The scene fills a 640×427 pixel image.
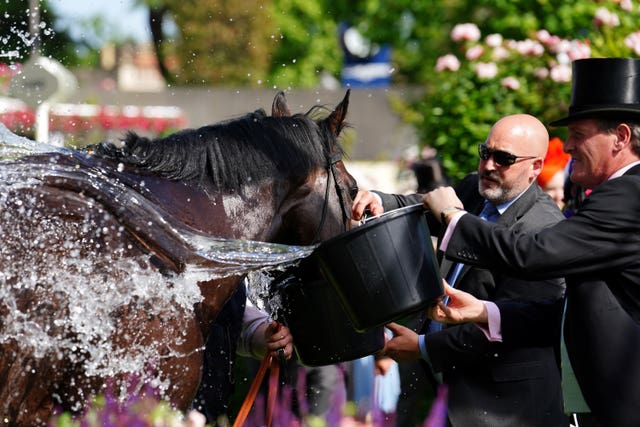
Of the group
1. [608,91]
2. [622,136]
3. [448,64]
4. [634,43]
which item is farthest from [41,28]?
[622,136]

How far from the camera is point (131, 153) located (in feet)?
11.7

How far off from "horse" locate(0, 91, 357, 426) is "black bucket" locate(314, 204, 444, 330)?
15.7 inches

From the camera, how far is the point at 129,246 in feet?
10.6

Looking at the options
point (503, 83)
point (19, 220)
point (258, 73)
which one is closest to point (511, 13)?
point (503, 83)

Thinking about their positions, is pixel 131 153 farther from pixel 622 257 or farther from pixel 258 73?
pixel 258 73

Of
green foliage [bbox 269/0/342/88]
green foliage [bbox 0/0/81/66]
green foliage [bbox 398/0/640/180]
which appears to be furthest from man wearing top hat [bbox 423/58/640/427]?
green foliage [bbox 269/0/342/88]

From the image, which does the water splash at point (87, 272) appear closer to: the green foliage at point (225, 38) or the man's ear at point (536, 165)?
the man's ear at point (536, 165)

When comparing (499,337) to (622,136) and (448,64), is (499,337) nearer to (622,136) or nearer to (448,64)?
(622,136)

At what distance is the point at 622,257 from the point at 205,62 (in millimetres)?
28679

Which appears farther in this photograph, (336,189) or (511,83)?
(511,83)

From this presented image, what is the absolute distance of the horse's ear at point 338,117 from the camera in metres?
3.96

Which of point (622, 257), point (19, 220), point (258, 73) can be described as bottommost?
point (258, 73)

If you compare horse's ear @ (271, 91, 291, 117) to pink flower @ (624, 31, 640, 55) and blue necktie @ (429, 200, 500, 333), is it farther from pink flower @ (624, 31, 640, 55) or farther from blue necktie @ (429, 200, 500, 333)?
pink flower @ (624, 31, 640, 55)

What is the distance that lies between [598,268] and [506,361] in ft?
2.60
